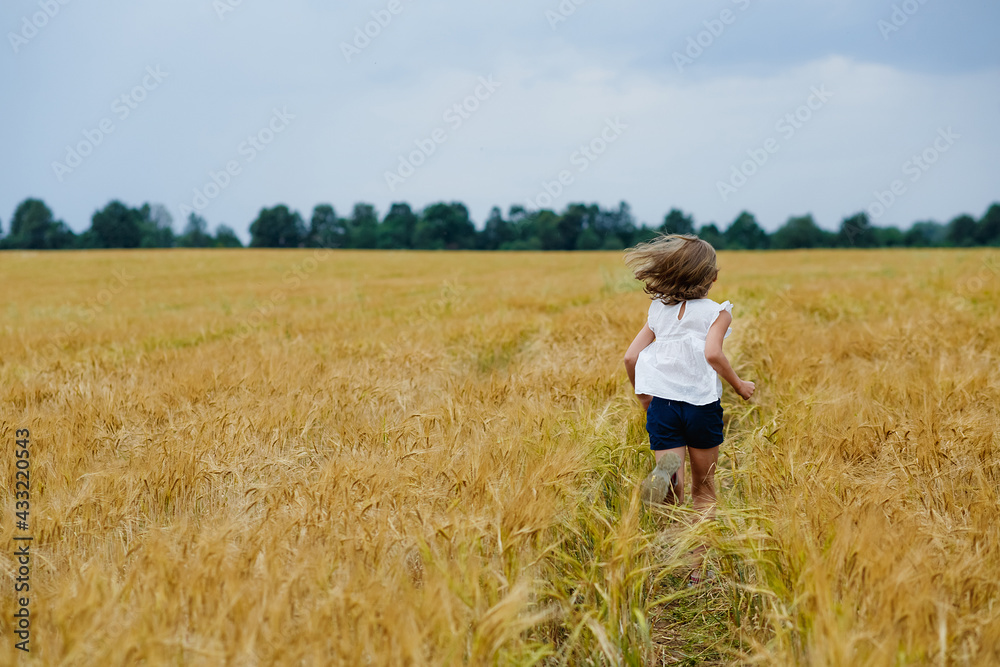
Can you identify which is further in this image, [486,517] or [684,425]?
[684,425]

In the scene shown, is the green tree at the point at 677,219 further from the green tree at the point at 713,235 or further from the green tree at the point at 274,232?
the green tree at the point at 274,232

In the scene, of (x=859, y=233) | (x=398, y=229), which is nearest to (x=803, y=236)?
(x=859, y=233)

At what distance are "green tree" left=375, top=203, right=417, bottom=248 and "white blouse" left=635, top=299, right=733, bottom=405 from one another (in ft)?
236

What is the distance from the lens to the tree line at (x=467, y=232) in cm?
6981

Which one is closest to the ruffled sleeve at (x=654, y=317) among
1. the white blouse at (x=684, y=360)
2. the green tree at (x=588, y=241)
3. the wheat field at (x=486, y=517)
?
the white blouse at (x=684, y=360)

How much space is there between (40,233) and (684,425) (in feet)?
293

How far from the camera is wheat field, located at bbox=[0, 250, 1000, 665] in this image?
140 centimetres

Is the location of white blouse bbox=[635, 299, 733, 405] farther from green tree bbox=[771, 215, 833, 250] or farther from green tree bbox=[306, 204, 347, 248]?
green tree bbox=[771, 215, 833, 250]

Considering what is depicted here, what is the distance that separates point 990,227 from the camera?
70.2 meters

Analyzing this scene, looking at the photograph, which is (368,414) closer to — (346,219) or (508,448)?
(508,448)

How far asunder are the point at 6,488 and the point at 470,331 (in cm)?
372

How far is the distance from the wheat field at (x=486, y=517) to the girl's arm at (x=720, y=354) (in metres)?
0.28

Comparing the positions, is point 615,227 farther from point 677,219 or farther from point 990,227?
point 990,227

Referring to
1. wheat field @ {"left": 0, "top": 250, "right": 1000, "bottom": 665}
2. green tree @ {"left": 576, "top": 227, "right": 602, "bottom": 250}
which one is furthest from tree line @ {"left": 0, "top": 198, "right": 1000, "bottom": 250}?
wheat field @ {"left": 0, "top": 250, "right": 1000, "bottom": 665}
